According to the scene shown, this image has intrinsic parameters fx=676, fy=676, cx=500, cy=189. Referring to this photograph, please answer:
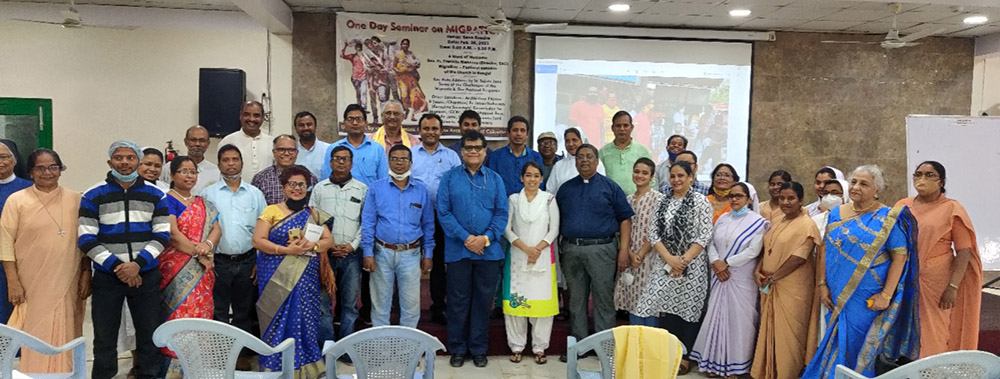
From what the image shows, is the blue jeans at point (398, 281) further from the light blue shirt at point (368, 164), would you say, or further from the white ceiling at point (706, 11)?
the white ceiling at point (706, 11)

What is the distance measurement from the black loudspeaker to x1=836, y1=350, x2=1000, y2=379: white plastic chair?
5797mm

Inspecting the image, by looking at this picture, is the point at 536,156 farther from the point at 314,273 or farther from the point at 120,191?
the point at 120,191

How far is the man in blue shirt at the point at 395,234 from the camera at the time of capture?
4027mm

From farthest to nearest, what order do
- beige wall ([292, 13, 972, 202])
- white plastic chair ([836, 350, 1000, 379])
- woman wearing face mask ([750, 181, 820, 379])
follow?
1. beige wall ([292, 13, 972, 202])
2. woman wearing face mask ([750, 181, 820, 379])
3. white plastic chair ([836, 350, 1000, 379])

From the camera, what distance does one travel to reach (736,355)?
4.07 m

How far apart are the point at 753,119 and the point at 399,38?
398cm

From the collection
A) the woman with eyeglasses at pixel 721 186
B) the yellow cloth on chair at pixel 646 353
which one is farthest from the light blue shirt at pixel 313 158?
the yellow cloth on chair at pixel 646 353

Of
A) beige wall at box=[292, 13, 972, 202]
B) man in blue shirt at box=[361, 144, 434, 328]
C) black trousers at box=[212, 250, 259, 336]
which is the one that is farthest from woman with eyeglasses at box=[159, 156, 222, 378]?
beige wall at box=[292, 13, 972, 202]

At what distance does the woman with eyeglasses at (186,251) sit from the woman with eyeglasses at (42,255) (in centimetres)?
45

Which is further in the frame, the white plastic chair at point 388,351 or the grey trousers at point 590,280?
the grey trousers at point 590,280

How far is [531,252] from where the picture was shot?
13.7 ft

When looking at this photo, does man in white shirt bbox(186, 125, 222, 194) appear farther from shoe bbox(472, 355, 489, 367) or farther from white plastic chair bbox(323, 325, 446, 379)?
white plastic chair bbox(323, 325, 446, 379)

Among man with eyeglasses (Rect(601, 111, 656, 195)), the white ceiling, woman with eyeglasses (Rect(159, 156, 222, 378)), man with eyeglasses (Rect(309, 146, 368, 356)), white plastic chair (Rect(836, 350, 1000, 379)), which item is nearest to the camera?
white plastic chair (Rect(836, 350, 1000, 379))

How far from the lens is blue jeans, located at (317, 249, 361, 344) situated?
4.10 metres
